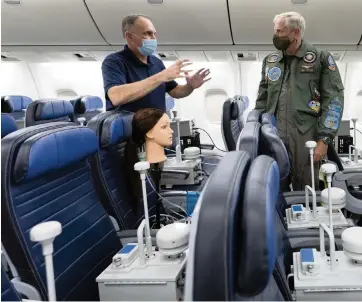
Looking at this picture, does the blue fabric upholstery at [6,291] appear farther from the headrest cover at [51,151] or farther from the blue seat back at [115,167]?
the blue seat back at [115,167]

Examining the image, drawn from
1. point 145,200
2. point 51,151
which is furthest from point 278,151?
point 51,151

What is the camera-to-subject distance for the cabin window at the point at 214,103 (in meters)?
6.69

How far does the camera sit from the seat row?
3.25 metres

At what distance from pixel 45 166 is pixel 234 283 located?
0.85 meters

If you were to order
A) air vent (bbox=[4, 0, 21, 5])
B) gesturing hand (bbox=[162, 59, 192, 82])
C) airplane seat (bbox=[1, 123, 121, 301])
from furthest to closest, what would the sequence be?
air vent (bbox=[4, 0, 21, 5])
gesturing hand (bbox=[162, 59, 192, 82])
airplane seat (bbox=[1, 123, 121, 301])

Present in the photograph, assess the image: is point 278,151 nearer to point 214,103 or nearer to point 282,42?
point 282,42

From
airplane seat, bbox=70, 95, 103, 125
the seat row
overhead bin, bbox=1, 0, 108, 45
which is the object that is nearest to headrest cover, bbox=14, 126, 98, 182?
the seat row

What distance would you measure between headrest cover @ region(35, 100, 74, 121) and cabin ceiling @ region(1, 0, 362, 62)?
124 centimetres

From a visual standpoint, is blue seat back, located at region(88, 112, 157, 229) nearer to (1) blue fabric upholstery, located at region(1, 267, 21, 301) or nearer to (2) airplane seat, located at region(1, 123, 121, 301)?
(2) airplane seat, located at region(1, 123, 121, 301)

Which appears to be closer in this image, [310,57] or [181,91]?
[310,57]

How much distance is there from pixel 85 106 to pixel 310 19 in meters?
2.84

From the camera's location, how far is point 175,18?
4375 millimetres

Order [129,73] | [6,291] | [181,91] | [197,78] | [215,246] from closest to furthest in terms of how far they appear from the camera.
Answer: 1. [215,246]
2. [6,291]
3. [129,73]
4. [197,78]
5. [181,91]

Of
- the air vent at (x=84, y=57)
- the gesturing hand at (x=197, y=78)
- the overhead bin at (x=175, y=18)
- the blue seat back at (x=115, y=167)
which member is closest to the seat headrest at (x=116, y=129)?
the blue seat back at (x=115, y=167)
